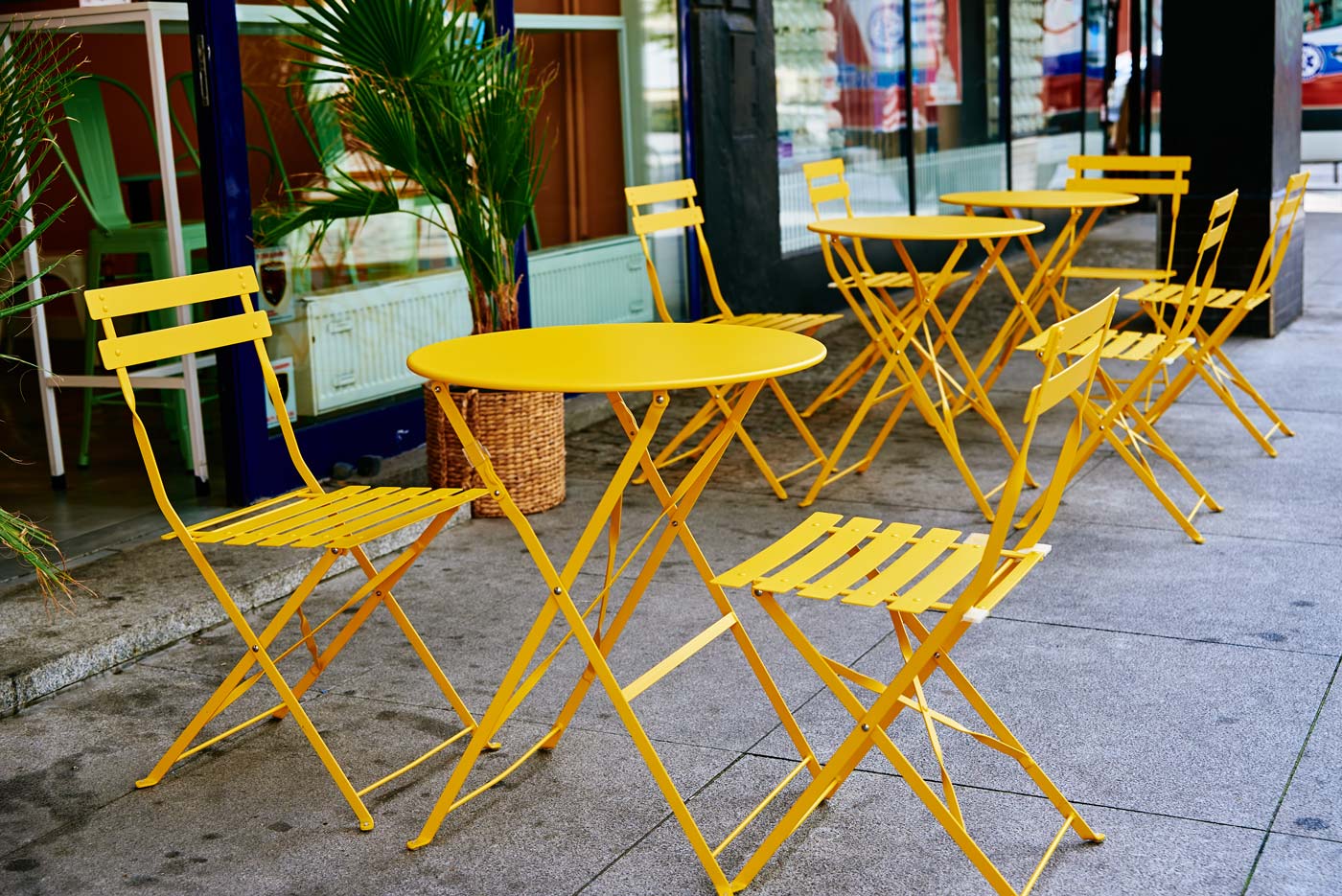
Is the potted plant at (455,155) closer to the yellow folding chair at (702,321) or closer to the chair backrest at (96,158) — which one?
the yellow folding chair at (702,321)

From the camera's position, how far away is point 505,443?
502 cm

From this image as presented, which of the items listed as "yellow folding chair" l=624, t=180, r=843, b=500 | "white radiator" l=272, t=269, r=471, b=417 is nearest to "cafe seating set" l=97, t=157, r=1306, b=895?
"yellow folding chair" l=624, t=180, r=843, b=500

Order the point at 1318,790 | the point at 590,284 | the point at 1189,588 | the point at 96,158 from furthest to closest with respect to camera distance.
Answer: the point at 590,284
the point at 96,158
the point at 1189,588
the point at 1318,790

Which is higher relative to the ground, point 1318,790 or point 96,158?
point 96,158

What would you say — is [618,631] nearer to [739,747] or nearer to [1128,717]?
[739,747]

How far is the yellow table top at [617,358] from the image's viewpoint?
2.77 m

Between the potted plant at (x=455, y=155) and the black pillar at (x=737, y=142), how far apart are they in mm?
2358

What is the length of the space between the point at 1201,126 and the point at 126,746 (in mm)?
6333

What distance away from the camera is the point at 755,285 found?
8.04m

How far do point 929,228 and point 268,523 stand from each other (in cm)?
310

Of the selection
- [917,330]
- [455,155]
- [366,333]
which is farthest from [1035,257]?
[366,333]

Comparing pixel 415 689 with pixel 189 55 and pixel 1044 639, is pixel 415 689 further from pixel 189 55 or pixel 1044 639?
pixel 189 55

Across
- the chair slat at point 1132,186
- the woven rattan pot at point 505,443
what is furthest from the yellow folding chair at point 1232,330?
the woven rattan pot at point 505,443

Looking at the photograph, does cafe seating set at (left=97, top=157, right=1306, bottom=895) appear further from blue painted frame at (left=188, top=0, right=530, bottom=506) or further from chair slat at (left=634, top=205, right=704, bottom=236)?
chair slat at (left=634, top=205, right=704, bottom=236)
